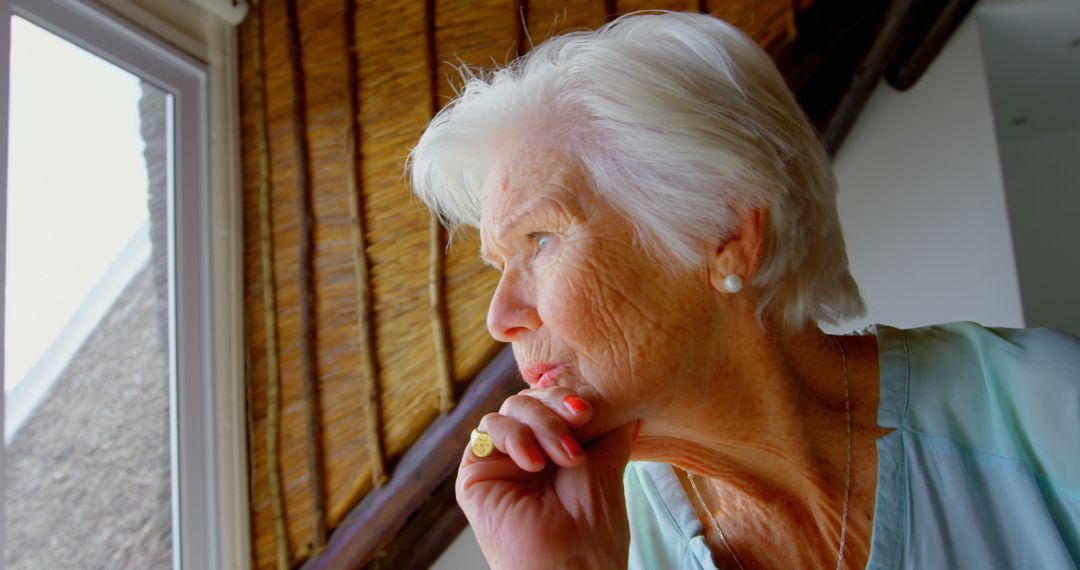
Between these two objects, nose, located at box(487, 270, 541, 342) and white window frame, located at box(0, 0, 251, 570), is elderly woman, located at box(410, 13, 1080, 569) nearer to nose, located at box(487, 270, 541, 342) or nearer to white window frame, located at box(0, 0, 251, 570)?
nose, located at box(487, 270, 541, 342)

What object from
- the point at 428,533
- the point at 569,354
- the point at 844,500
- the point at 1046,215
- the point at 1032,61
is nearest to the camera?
the point at 569,354

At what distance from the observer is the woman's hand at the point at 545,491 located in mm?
884

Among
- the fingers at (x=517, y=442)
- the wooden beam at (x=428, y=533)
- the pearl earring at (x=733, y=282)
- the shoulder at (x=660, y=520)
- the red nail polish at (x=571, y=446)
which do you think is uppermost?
the wooden beam at (x=428, y=533)

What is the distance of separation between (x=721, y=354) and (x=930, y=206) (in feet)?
5.04

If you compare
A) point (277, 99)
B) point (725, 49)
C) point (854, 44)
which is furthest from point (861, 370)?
point (277, 99)

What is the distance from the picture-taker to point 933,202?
232 cm

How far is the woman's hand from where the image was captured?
884 millimetres

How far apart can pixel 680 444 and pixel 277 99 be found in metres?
1.82

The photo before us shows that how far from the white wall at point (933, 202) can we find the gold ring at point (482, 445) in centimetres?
161

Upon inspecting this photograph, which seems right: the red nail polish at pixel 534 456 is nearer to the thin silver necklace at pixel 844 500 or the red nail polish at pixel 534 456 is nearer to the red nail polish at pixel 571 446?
the red nail polish at pixel 571 446

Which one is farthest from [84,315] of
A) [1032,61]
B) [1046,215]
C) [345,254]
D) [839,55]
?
[1046,215]

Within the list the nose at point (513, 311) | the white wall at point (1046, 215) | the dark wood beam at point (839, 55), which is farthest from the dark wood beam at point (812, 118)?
the white wall at point (1046, 215)

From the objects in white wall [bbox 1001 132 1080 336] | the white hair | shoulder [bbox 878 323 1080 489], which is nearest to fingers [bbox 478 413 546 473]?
the white hair

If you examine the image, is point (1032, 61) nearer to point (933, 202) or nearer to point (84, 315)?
point (933, 202)
